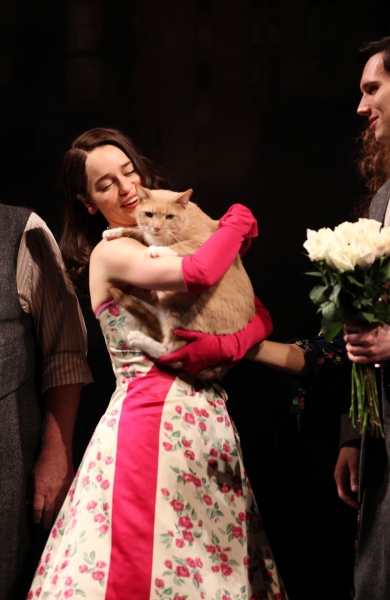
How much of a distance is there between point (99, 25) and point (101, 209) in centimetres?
105

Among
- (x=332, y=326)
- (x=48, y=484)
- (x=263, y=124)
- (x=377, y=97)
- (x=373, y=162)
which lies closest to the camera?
(x=332, y=326)

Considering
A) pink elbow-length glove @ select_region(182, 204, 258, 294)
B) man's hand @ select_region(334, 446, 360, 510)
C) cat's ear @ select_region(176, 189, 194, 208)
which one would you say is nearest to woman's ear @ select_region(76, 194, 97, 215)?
cat's ear @ select_region(176, 189, 194, 208)

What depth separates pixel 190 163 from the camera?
2.69 metres

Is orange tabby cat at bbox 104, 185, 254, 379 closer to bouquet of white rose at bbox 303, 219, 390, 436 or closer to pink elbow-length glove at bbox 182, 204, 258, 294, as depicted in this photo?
pink elbow-length glove at bbox 182, 204, 258, 294

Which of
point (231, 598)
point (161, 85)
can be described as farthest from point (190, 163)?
point (231, 598)

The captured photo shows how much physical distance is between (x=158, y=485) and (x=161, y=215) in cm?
74

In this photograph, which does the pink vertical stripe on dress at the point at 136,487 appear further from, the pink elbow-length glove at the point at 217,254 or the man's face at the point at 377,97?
the man's face at the point at 377,97

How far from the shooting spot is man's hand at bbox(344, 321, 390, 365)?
162 cm

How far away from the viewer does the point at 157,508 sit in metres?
1.72

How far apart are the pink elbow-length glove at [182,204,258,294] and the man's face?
44 centimetres

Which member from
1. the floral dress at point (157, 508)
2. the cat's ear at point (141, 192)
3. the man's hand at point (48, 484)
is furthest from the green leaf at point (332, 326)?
the man's hand at point (48, 484)

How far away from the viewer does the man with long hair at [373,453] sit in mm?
1635

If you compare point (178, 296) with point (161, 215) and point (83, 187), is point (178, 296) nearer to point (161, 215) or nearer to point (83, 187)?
point (161, 215)

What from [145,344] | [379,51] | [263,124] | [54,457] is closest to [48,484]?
[54,457]
